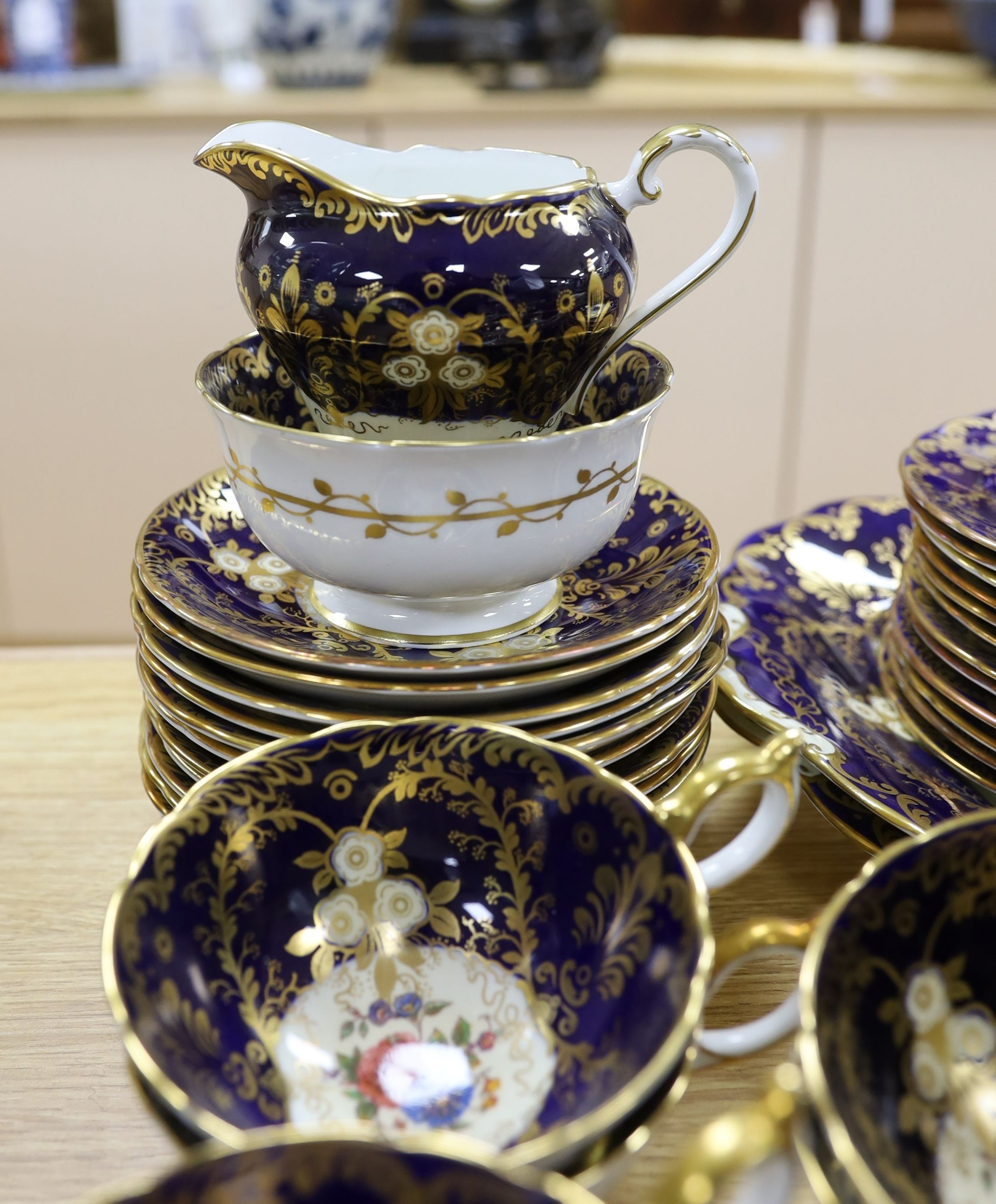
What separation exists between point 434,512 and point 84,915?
21cm

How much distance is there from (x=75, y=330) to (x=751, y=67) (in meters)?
1.09

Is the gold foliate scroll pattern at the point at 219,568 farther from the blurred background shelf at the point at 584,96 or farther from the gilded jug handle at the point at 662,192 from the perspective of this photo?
the blurred background shelf at the point at 584,96

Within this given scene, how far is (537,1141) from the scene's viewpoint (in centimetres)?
25

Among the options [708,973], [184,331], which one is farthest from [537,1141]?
[184,331]

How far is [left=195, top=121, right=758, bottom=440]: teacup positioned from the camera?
1.34 feet

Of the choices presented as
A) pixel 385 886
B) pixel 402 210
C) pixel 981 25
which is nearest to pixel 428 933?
pixel 385 886

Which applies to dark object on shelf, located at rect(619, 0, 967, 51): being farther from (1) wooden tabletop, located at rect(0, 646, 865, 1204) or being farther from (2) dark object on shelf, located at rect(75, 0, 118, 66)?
(1) wooden tabletop, located at rect(0, 646, 865, 1204)

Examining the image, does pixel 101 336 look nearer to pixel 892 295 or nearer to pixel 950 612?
pixel 892 295

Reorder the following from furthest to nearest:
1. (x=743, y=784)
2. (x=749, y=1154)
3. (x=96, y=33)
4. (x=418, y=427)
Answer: (x=96, y=33) → (x=418, y=427) → (x=743, y=784) → (x=749, y=1154)

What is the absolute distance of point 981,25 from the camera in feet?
5.34

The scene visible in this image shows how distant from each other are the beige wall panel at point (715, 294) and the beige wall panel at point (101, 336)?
12.2 inches

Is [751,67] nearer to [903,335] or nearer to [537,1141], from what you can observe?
[903,335]

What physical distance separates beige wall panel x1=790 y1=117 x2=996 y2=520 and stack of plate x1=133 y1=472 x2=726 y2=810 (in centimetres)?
124

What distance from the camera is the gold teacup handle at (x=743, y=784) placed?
334 millimetres
